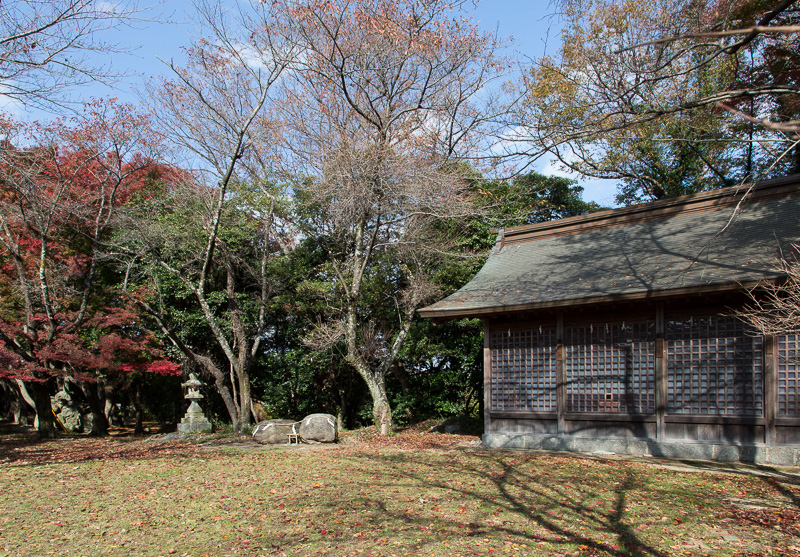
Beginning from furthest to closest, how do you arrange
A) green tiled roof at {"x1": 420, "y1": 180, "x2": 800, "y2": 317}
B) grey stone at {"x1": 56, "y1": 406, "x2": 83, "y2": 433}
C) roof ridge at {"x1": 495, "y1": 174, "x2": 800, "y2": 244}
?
grey stone at {"x1": 56, "y1": 406, "x2": 83, "y2": 433}
roof ridge at {"x1": 495, "y1": 174, "x2": 800, "y2": 244}
green tiled roof at {"x1": 420, "y1": 180, "x2": 800, "y2": 317}

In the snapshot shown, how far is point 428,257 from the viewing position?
15.7 meters

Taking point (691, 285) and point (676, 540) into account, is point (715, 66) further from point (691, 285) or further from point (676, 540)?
point (676, 540)

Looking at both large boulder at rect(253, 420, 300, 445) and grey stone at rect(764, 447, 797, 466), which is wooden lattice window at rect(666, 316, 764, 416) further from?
large boulder at rect(253, 420, 300, 445)

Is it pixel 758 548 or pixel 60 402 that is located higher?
pixel 758 548

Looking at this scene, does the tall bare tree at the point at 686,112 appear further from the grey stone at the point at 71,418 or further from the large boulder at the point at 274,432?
the grey stone at the point at 71,418

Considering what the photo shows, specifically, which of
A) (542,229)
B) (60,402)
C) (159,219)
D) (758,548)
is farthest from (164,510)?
(60,402)

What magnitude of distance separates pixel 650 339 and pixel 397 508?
5984mm

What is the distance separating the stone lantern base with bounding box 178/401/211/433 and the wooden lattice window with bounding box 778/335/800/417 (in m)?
13.5

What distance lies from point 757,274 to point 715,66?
11.6 m

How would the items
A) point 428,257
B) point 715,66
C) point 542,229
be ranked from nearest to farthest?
1. point 542,229
2. point 428,257
3. point 715,66

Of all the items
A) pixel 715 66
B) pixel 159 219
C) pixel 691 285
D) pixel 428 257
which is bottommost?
pixel 691 285

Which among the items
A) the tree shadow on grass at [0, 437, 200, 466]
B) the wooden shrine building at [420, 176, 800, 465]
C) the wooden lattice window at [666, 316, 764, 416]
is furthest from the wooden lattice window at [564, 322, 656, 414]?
the tree shadow on grass at [0, 437, 200, 466]

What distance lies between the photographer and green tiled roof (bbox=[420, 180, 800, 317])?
9.22 meters

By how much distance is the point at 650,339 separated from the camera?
9.94 meters
